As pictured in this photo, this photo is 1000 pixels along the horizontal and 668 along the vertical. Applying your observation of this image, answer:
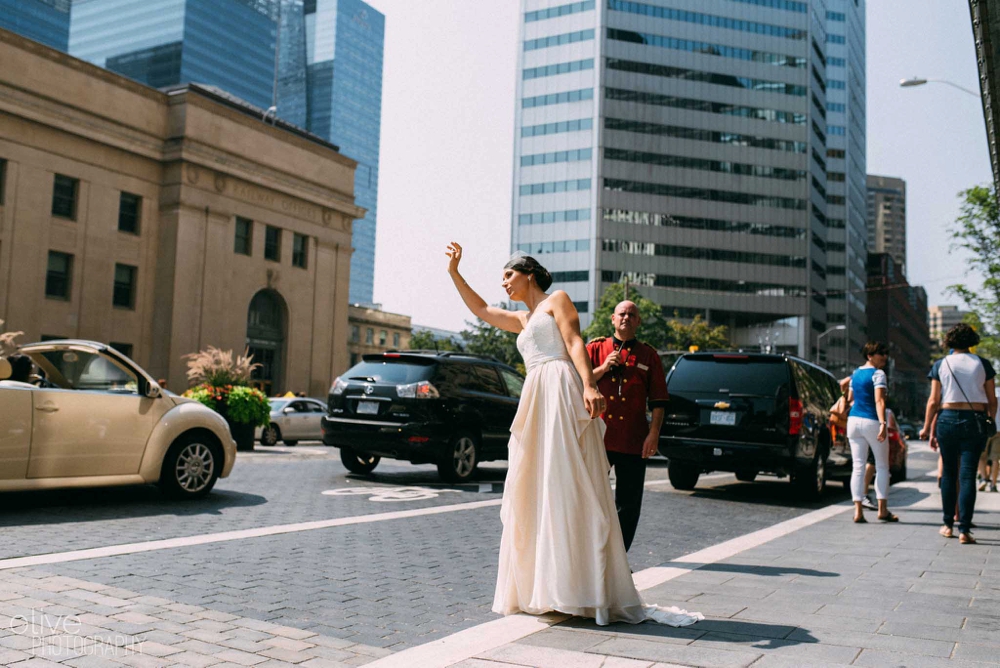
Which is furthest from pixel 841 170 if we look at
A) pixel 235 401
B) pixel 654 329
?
pixel 235 401

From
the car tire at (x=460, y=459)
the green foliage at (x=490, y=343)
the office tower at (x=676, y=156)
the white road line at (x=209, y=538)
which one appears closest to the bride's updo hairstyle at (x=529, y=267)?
the white road line at (x=209, y=538)

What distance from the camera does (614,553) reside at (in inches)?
175

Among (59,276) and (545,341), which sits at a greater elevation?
(59,276)

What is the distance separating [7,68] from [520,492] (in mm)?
40233

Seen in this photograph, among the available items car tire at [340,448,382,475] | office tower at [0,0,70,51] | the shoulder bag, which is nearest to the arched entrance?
car tire at [340,448,382,475]

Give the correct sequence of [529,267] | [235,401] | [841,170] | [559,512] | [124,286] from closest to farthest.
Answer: [559,512] < [529,267] < [235,401] < [124,286] < [841,170]

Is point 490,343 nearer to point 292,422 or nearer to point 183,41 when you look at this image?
point 292,422

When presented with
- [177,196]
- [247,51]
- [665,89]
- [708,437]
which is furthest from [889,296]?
[708,437]

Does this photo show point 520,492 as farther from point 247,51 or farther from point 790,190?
point 247,51

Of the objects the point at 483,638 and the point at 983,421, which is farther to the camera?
the point at 983,421

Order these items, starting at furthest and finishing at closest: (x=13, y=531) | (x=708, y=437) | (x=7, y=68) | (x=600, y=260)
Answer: (x=600, y=260) < (x=7, y=68) < (x=708, y=437) < (x=13, y=531)

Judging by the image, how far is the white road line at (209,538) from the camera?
5.73 meters

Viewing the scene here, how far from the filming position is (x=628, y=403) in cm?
583

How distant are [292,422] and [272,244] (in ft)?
83.4
